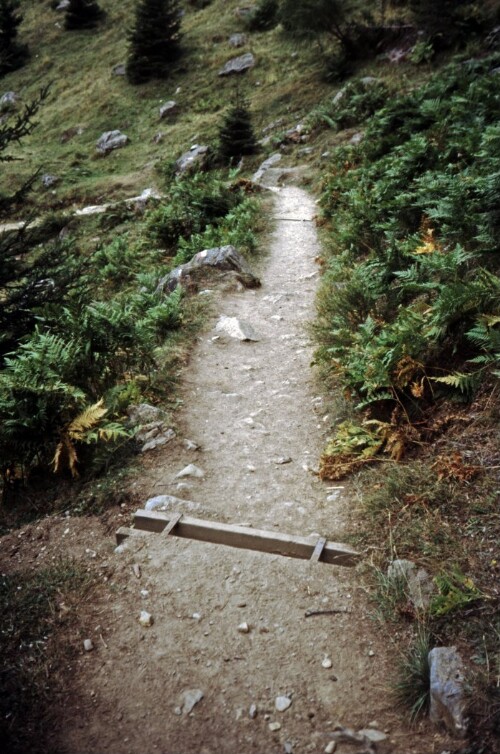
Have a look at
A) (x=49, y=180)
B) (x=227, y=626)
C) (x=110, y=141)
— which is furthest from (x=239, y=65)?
(x=227, y=626)

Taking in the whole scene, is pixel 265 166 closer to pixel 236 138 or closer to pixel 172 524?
pixel 236 138

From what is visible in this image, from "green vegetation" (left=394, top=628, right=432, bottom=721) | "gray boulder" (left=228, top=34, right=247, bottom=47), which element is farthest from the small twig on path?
"gray boulder" (left=228, top=34, right=247, bottom=47)

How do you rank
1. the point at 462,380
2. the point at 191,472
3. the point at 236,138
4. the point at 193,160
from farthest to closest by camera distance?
1. the point at 193,160
2. the point at 236,138
3. the point at 191,472
4. the point at 462,380

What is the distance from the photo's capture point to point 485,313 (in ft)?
17.0

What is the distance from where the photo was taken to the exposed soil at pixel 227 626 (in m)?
3.03

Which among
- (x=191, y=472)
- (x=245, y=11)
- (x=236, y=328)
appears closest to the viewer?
(x=191, y=472)

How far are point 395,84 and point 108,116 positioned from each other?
1986cm

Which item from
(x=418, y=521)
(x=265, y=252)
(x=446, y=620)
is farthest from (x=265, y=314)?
(x=446, y=620)

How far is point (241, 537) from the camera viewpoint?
4.41m

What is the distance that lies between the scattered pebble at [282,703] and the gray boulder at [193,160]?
22.0 metres

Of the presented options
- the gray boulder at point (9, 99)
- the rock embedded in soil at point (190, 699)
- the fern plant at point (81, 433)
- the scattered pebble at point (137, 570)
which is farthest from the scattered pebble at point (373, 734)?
the gray boulder at point (9, 99)

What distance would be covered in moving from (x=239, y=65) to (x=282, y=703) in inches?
1370

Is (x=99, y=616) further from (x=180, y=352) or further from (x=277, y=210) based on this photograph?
(x=277, y=210)

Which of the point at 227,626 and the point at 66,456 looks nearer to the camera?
the point at 227,626
